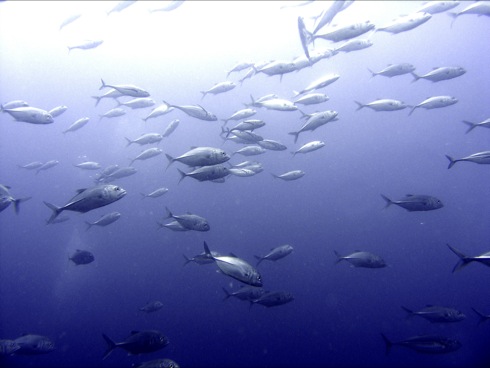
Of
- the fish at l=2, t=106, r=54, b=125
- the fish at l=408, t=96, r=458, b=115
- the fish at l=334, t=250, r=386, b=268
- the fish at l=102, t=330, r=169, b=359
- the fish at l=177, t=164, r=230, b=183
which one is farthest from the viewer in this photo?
the fish at l=408, t=96, r=458, b=115

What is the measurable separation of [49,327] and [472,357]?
1975 centimetres

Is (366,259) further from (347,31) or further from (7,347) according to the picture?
(7,347)

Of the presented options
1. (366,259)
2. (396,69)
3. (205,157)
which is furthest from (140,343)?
(396,69)

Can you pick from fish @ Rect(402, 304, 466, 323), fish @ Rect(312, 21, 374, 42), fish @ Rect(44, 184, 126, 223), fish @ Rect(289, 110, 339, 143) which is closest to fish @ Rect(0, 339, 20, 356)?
fish @ Rect(44, 184, 126, 223)

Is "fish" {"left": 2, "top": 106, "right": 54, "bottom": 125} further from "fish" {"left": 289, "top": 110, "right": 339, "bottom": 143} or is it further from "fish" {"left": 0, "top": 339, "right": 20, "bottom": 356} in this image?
"fish" {"left": 289, "top": 110, "right": 339, "bottom": 143}

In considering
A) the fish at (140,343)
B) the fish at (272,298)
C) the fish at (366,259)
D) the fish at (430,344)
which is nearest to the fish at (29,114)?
the fish at (140,343)

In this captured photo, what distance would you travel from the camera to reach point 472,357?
40.2ft

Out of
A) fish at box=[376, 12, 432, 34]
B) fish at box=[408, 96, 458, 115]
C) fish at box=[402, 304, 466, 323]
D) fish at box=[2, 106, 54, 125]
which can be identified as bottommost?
fish at box=[402, 304, 466, 323]

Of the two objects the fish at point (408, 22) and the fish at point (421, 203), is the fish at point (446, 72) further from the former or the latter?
the fish at point (421, 203)

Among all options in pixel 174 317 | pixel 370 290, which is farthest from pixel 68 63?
pixel 370 290

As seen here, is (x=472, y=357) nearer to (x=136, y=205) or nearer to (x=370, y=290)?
(x=370, y=290)

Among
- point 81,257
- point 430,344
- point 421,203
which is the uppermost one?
point 421,203

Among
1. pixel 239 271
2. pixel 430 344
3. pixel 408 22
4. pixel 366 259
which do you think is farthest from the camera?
pixel 408 22

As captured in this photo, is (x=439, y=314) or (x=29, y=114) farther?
(x=439, y=314)
